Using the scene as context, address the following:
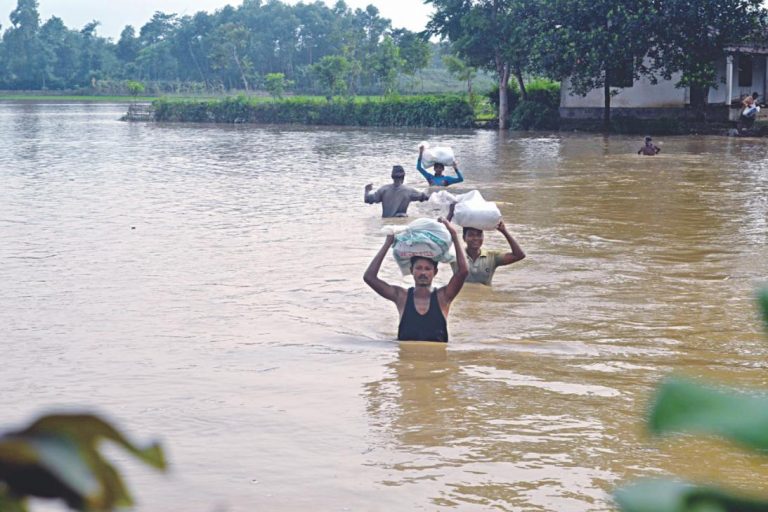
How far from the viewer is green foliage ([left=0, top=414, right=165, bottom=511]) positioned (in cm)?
41

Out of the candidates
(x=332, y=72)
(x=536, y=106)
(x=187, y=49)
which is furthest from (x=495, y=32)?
(x=187, y=49)

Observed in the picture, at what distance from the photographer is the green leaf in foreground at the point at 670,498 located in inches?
17.4

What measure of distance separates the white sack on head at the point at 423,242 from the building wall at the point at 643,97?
3161 centimetres

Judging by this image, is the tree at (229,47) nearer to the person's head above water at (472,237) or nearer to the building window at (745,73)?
the building window at (745,73)

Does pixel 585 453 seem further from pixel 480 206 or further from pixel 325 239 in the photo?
pixel 325 239

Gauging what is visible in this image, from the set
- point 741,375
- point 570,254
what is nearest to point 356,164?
point 570,254

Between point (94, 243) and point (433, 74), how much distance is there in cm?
9633

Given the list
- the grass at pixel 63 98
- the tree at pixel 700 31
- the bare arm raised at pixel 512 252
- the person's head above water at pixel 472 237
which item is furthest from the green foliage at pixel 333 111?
the grass at pixel 63 98

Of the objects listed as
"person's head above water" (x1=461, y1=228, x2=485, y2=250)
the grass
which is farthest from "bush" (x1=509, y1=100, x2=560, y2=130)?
the grass

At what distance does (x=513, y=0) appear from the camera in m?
39.4

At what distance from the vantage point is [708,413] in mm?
451

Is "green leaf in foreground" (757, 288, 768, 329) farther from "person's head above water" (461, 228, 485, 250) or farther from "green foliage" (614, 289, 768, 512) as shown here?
"person's head above water" (461, 228, 485, 250)

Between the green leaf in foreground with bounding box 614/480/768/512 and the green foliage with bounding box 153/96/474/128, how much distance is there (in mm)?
44485

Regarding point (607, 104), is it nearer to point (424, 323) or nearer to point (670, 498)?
point (424, 323)
